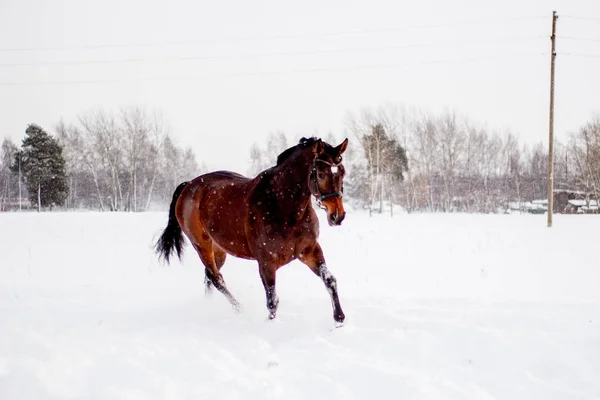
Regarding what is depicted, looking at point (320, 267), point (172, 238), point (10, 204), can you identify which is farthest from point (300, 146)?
point (10, 204)

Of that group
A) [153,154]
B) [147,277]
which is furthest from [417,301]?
[153,154]

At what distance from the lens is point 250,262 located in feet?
31.0

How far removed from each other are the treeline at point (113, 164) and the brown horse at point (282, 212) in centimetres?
3316

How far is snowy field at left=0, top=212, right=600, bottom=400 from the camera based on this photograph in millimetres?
2715

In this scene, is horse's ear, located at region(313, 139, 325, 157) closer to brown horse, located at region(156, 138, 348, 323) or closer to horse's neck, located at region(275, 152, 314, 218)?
brown horse, located at region(156, 138, 348, 323)

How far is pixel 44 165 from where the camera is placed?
35.6m

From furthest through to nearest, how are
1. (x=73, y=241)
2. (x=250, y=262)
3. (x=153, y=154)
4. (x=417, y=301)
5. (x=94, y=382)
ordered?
(x=153, y=154), (x=73, y=241), (x=250, y=262), (x=417, y=301), (x=94, y=382)

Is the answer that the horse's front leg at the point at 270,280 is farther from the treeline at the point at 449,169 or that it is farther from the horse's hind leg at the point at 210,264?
the treeline at the point at 449,169

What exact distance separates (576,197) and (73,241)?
146 feet

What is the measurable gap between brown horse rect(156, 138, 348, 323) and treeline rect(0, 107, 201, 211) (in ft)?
109

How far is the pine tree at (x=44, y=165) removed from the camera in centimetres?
3550

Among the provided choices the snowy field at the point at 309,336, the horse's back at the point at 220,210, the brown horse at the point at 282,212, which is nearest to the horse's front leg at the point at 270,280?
the brown horse at the point at 282,212

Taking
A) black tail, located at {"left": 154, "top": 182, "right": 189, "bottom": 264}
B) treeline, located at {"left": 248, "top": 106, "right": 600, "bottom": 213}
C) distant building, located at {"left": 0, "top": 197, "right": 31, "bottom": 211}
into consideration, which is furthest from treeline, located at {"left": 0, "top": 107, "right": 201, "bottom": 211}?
black tail, located at {"left": 154, "top": 182, "right": 189, "bottom": 264}

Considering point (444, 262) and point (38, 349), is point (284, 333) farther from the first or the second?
point (444, 262)
